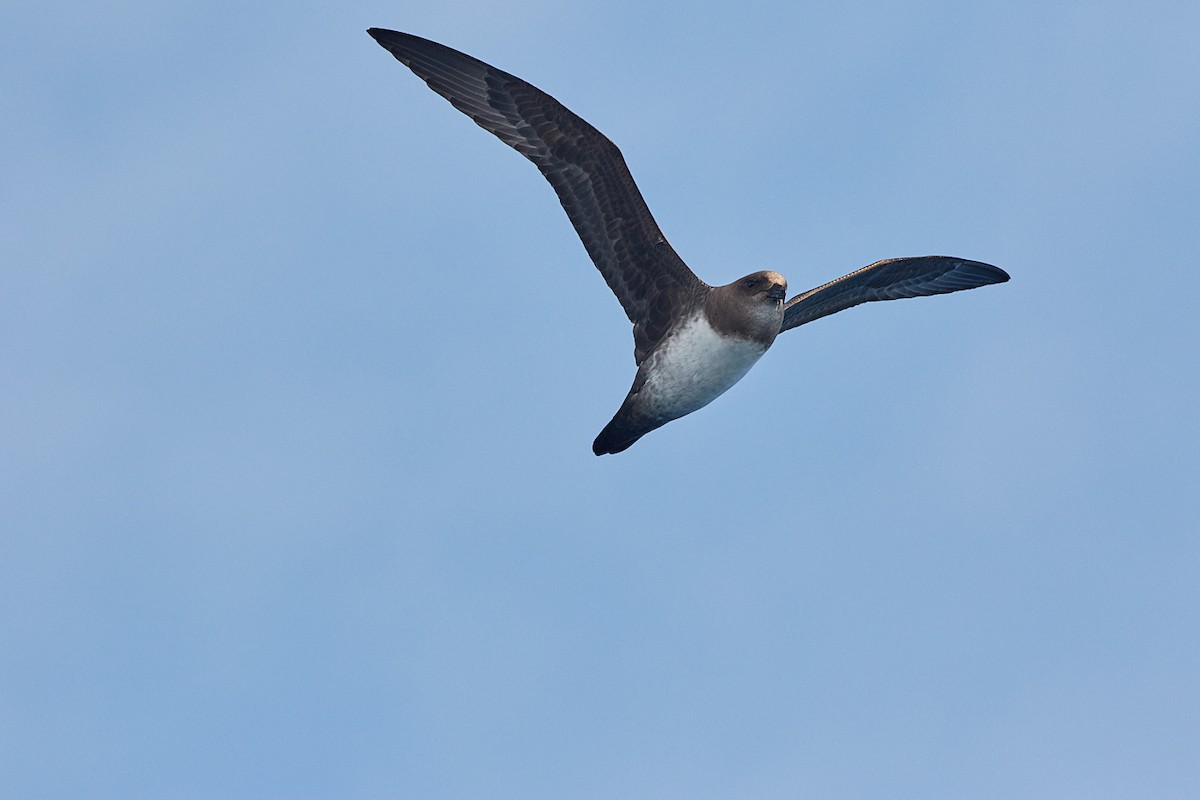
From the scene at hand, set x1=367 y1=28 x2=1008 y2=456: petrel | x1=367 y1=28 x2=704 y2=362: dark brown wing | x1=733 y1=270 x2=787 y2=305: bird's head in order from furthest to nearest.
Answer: x1=367 y1=28 x2=704 y2=362: dark brown wing → x1=367 y1=28 x2=1008 y2=456: petrel → x1=733 y1=270 x2=787 y2=305: bird's head

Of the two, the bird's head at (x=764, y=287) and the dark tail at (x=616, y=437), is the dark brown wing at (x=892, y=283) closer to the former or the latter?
the bird's head at (x=764, y=287)

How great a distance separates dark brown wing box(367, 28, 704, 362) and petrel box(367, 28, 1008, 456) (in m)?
0.01

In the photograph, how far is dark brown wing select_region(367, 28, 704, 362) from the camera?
1795 cm

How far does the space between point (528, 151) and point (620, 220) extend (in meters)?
1.30

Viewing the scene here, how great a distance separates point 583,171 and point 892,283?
470cm

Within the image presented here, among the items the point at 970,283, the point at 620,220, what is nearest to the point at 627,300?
the point at 620,220

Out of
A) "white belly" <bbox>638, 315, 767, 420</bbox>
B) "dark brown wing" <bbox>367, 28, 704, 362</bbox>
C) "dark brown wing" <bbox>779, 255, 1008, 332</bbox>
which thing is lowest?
"white belly" <bbox>638, 315, 767, 420</bbox>

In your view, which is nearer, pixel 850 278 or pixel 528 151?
pixel 528 151

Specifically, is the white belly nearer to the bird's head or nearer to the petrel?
the petrel

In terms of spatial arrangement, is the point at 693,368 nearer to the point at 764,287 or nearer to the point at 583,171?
the point at 764,287

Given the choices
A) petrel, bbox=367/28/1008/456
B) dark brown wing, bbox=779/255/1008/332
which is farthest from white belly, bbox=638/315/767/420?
dark brown wing, bbox=779/255/1008/332

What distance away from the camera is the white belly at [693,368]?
17.8 metres

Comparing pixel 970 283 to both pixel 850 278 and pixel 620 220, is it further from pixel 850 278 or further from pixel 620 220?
pixel 620 220

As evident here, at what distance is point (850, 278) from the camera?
19.4 metres
